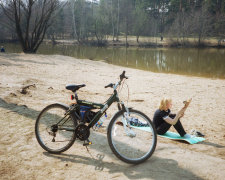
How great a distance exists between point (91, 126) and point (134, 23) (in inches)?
2588

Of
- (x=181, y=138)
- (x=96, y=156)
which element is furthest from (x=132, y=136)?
(x=181, y=138)

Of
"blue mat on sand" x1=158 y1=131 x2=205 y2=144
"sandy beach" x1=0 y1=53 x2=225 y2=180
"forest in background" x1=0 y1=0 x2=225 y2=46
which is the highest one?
"forest in background" x1=0 y1=0 x2=225 y2=46

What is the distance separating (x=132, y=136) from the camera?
346 centimetres

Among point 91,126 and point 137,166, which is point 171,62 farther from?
point 137,166

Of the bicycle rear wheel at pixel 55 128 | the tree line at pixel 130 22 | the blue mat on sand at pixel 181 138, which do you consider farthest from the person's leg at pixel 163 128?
the tree line at pixel 130 22

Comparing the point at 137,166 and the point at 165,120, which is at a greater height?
the point at 165,120

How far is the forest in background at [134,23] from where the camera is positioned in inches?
2197

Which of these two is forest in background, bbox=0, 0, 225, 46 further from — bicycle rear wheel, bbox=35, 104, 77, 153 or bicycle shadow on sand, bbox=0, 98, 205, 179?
bicycle shadow on sand, bbox=0, 98, 205, 179

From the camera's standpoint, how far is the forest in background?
5581 centimetres

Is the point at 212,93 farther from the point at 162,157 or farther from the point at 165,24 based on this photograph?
the point at 165,24

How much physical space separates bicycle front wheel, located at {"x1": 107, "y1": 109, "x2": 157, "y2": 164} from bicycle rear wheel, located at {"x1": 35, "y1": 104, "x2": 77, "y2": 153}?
684 millimetres

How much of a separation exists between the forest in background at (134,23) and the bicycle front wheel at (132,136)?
52942 millimetres

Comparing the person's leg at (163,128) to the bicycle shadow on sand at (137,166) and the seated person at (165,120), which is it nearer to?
the seated person at (165,120)

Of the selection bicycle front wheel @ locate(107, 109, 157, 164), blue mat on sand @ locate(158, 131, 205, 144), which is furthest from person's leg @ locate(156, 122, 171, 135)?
bicycle front wheel @ locate(107, 109, 157, 164)
